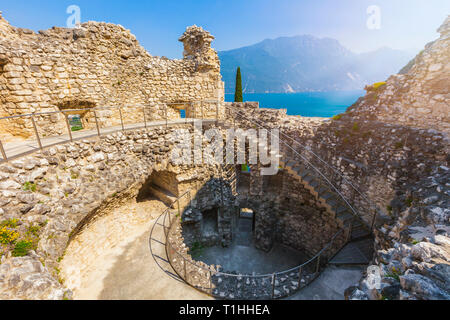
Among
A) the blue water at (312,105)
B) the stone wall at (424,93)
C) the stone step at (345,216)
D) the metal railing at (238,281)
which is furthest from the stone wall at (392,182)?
the blue water at (312,105)

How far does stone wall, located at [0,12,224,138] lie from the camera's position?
21.4 ft

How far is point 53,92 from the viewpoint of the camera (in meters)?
7.25

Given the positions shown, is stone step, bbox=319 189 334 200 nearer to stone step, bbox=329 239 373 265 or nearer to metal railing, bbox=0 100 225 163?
stone step, bbox=329 239 373 265

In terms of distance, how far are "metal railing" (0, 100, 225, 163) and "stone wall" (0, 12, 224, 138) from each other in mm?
54

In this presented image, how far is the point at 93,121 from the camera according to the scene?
858cm

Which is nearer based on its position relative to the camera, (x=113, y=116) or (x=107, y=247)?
(x=107, y=247)

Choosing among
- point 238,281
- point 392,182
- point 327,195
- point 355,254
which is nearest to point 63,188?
point 238,281

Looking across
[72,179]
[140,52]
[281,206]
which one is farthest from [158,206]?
[140,52]

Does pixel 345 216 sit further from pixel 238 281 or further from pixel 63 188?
pixel 63 188

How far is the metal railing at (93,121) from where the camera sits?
571 cm

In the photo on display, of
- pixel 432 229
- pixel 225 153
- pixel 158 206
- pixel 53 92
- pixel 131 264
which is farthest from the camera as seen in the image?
pixel 225 153

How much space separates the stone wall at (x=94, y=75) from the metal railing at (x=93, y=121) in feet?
0.18
